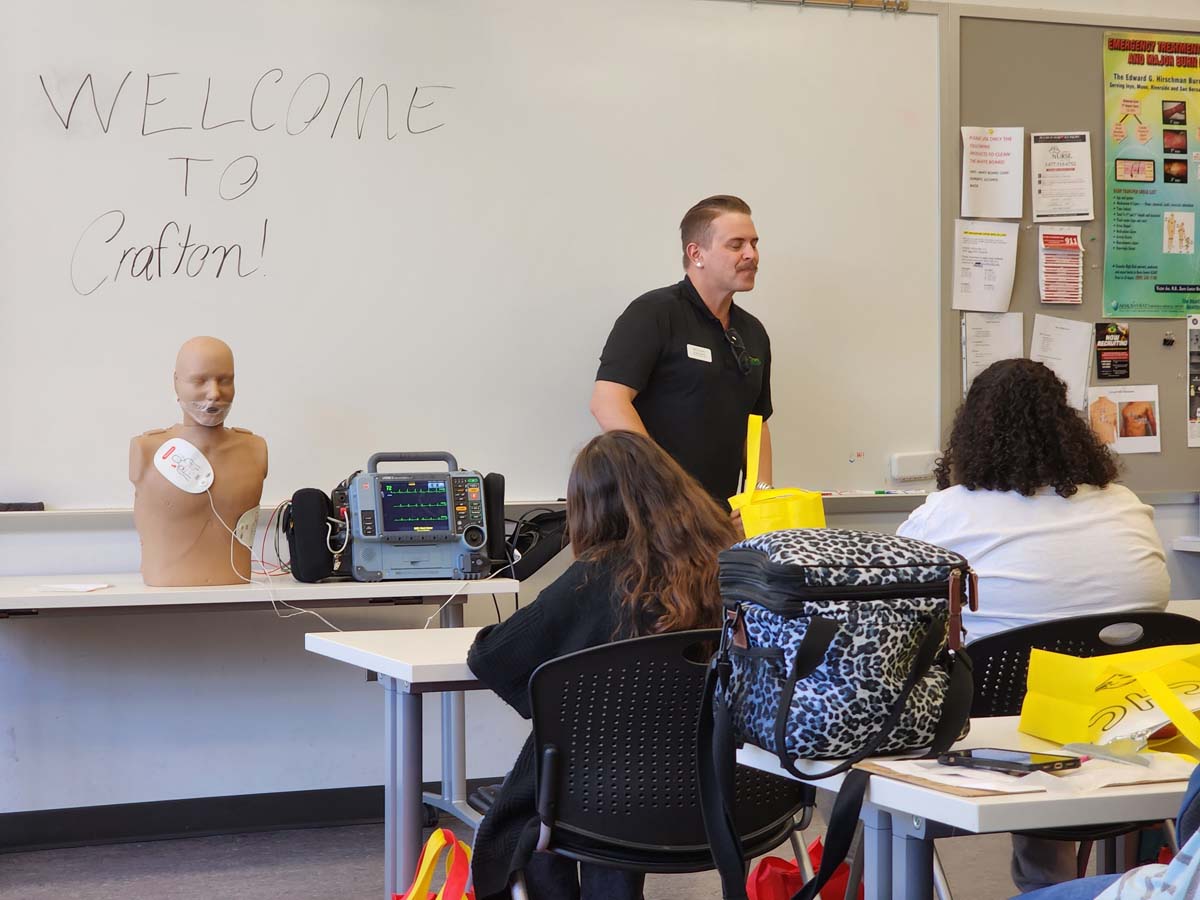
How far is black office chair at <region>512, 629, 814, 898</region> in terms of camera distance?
183 cm

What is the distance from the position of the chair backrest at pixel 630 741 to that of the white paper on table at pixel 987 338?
252 centimetres

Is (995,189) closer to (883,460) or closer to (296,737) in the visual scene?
(883,460)

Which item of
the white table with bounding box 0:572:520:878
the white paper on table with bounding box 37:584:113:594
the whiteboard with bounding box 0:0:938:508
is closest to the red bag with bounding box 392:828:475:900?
the white table with bounding box 0:572:520:878

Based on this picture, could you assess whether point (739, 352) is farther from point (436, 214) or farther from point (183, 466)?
point (183, 466)

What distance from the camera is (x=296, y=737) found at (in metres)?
3.65

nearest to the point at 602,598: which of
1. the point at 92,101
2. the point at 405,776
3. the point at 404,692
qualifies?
the point at 404,692

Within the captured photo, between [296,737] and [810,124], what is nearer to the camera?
[296,737]

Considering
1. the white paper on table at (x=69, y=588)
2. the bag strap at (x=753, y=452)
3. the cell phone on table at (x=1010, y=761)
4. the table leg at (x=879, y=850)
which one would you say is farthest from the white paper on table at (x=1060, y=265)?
the table leg at (x=879, y=850)

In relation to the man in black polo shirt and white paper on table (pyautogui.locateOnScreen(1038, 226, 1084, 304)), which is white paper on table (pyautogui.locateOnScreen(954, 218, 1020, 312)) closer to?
white paper on table (pyautogui.locateOnScreen(1038, 226, 1084, 304))

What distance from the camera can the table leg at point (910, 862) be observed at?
3.97 ft

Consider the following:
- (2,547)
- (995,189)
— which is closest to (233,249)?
(2,547)

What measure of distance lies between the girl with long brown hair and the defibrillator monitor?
1132mm

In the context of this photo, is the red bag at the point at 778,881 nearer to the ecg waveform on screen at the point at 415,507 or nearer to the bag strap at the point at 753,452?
the bag strap at the point at 753,452

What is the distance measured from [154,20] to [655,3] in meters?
1.46
